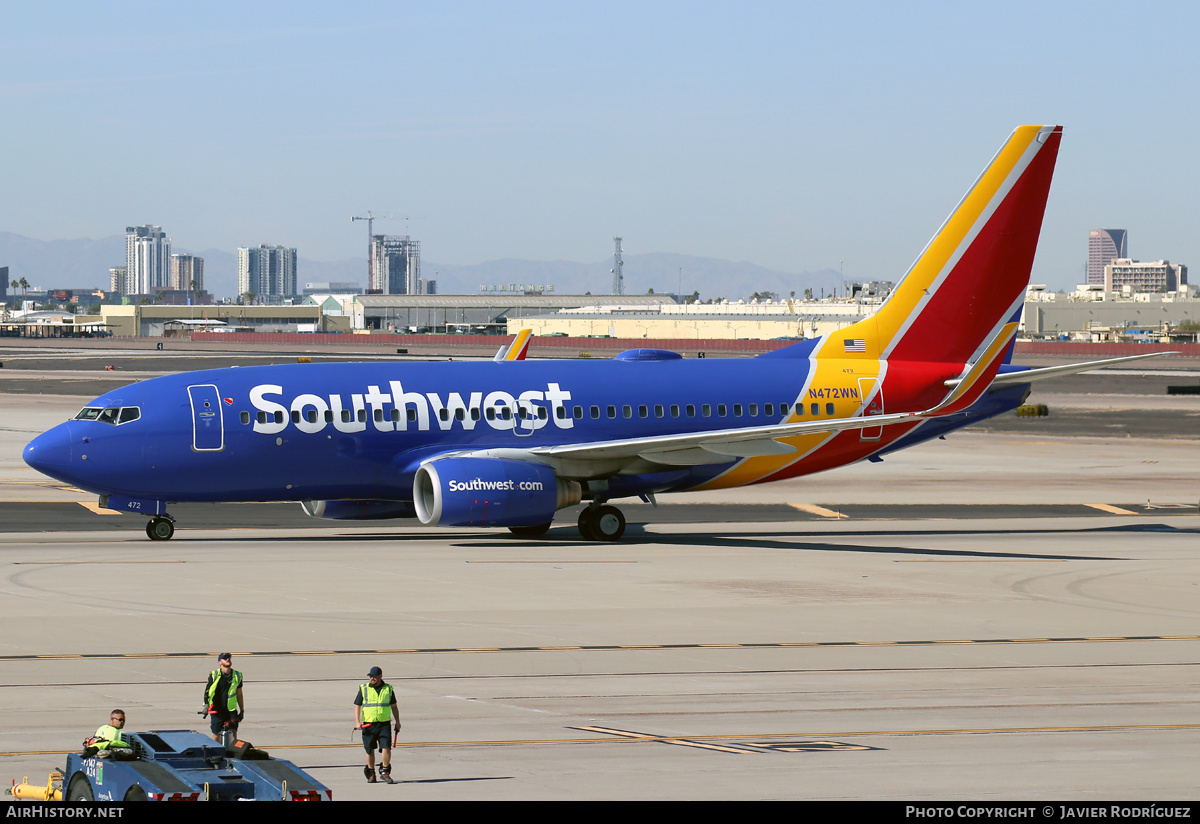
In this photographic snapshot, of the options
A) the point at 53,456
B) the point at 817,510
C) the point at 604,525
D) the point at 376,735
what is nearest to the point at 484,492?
the point at 604,525

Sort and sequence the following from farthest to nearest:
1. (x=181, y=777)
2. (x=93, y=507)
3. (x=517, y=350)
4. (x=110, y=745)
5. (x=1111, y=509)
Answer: (x=1111, y=509) < (x=93, y=507) < (x=517, y=350) < (x=110, y=745) < (x=181, y=777)

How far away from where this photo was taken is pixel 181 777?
13750 mm

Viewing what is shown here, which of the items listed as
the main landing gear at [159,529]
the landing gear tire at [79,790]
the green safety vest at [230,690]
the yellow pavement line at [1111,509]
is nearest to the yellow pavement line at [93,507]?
the main landing gear at [159,529]

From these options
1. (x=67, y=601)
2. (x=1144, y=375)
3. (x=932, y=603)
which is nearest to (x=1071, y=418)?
(x=1144, y=375)

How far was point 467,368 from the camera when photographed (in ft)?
143

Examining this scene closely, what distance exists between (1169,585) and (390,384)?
20.0 m

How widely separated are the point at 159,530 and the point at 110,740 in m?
27.1

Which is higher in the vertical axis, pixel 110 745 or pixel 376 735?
pixel 110 745

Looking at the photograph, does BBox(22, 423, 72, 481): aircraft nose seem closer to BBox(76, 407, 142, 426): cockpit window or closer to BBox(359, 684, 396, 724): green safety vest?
BBox(76, 407, 142, 426): cockpit window

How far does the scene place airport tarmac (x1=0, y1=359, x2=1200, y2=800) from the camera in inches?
729

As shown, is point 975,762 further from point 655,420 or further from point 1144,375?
point 1144,375

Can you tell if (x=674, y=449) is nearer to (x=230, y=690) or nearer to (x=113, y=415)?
(x=113, y=415)

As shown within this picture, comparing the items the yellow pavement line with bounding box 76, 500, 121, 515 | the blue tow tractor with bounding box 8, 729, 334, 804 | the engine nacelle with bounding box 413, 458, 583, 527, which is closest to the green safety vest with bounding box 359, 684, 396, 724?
the blue tow tractor with bounding box 8, 729, 334, 804

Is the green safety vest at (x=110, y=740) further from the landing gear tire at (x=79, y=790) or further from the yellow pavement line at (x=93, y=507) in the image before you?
the yellow pavement line at (x=93, y=507)
